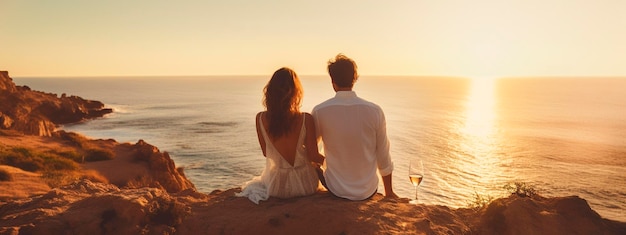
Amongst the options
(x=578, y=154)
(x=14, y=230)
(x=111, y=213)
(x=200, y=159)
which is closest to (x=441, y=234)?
(x=111, y=213)

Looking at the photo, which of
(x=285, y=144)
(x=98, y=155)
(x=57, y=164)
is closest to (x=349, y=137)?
(x=285, y=144)

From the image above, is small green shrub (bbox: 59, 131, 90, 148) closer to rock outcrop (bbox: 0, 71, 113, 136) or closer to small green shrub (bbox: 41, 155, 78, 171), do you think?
rock outcrop (bbox: 0, 71, 113, 136)

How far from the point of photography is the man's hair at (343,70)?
4949 millimetres

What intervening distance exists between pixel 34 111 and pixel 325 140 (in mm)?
69028

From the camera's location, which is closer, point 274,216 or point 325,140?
point 274,216

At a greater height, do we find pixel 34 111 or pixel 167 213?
pixel 167 213

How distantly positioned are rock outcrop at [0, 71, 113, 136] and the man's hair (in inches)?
1514

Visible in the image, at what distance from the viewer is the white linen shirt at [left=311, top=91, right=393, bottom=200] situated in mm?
5070

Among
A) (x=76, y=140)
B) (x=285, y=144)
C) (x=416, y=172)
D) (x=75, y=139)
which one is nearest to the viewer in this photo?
(x=285, y=144)

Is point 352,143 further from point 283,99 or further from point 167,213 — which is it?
point 167,213

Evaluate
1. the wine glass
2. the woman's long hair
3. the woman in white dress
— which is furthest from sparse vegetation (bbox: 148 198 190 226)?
the wine glass

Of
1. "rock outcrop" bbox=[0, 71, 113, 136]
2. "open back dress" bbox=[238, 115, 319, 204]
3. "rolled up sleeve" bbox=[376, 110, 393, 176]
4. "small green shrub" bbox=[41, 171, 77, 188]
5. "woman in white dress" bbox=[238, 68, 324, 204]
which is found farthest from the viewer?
"rock outcrop" bbox=[0, 71, 113, 136]

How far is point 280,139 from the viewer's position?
521cm

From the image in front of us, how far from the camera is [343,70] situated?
195 inches
